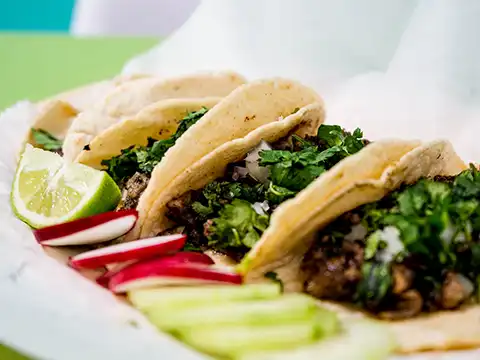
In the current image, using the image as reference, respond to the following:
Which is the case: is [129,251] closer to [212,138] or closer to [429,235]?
[212,138]

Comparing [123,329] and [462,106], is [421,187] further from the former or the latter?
[462,106]

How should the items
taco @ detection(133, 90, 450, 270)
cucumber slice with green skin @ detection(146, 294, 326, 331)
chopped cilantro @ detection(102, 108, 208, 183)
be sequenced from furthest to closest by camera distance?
chopped cilantro @ detection(102, 108, 208, 183) → taco @ detection(133, 90, 450, 270) → cucumber slice with green skin @ detection(146, 294, 326, 331)

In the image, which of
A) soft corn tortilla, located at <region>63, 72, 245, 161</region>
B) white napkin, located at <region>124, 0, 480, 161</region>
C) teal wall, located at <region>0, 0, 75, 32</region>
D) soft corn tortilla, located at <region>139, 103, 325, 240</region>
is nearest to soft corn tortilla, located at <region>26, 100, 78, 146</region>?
soft corn tortilla, located at <region>63, 72, 245, 161</region>

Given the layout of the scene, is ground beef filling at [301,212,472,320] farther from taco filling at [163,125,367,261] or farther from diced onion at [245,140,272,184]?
diced onion at [245,140,272,184]

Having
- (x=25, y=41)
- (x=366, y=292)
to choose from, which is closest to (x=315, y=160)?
(x=366, y=292)

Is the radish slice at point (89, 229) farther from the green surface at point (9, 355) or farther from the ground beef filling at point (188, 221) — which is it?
the green surface at point (9, 355)

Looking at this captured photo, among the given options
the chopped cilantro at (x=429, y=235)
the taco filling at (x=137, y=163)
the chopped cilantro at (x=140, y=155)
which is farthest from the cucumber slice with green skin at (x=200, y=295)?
the chopped cilantro at (x=140, y=155)
